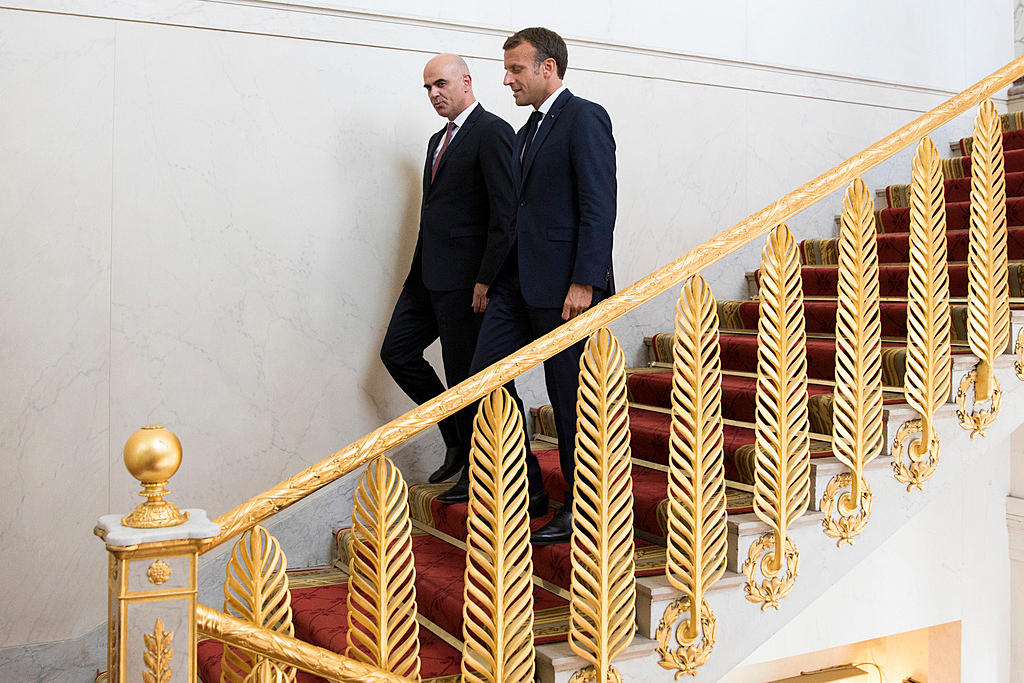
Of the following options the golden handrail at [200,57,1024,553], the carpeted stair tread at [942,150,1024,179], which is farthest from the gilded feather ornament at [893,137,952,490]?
the carpeted stair tread at [942,150,1024,179]

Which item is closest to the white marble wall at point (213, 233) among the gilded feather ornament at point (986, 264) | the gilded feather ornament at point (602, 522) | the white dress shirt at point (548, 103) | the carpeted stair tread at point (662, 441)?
the carpeted stair tread at point (662, 441)

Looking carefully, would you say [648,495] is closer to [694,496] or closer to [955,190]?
[694,496]

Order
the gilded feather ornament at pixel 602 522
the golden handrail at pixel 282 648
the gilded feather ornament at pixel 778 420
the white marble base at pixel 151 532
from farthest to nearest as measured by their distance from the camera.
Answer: the gilded feather ornament at pixel 778 420, the gilded feather ornament at pixel 602 522, the golden handrail at pixel 282 648, the white marble base at pixel 151 532

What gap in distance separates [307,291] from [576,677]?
218 cm

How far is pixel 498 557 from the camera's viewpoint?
7.47 feet

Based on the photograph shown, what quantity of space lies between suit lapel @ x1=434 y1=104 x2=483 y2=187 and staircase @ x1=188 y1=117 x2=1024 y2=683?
4.02ft

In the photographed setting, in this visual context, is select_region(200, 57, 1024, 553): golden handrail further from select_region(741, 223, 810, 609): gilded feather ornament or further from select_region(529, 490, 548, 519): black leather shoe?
select_region(529, 490, 548, 519): black leather shoe

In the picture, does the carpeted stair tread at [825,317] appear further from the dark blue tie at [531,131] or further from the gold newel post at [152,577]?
the gold newel post at [152,577]

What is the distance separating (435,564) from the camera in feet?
10.5

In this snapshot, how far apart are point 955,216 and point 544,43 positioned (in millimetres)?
2293

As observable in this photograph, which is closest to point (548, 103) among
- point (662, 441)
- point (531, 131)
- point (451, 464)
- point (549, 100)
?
point (549, 100)

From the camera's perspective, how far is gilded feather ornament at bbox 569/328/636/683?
93.1 inches

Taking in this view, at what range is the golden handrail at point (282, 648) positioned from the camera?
6.64 ft

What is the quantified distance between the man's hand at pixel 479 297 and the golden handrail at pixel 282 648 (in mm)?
1601
